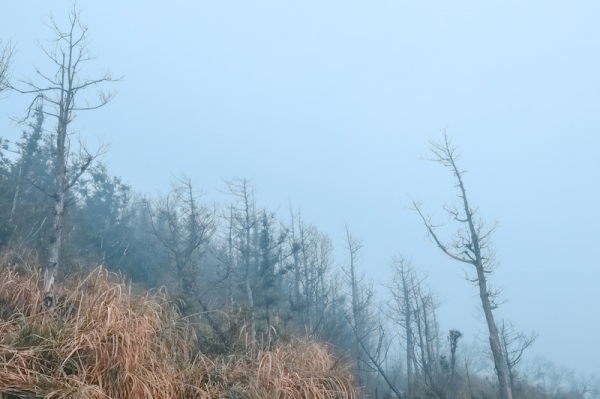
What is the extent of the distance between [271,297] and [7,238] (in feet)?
29.3

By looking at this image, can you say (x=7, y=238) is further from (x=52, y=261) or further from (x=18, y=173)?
(x=18, y=173)

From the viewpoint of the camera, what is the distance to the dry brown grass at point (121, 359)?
5137mm

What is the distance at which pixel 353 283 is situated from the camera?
87.2ft

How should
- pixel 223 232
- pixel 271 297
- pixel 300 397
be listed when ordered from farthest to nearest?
pixel 223 232 < pixel 271 297 < pixel 300 397

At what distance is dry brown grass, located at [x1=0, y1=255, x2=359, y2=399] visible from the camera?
5137 mm

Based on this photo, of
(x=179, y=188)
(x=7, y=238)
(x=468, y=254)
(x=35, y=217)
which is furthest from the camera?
(x=35, y=217)

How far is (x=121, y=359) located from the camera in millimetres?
5617

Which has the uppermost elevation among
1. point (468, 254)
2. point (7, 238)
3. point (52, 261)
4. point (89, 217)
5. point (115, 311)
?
point (89, 217)

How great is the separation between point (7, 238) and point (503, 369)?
47.0 ft

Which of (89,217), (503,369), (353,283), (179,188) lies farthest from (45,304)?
(89,217)

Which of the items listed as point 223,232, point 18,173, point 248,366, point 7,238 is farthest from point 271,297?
point 18,173

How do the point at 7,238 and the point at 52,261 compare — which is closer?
the point at 52,261

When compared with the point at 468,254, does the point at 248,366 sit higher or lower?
lower

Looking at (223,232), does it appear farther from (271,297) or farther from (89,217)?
(89,217)
